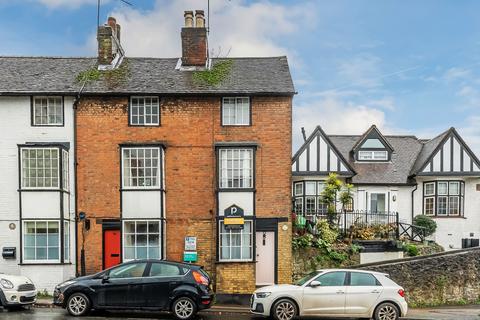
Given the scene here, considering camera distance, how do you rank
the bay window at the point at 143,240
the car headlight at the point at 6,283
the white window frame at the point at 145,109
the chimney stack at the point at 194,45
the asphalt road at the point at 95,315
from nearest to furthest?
the asphalt road at the point at 95,315 < the car headlight at the point at 6,283 < the bay window at the point at 143,240 < the white window frame at the point at 145,109 < the chimney stack at the point at 194,45

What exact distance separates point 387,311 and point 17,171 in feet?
45.2

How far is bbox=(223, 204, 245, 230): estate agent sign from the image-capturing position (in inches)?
A: 749

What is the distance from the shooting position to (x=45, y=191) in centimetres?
1886

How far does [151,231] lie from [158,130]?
3817mm

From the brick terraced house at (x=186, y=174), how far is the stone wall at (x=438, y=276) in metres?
4.29

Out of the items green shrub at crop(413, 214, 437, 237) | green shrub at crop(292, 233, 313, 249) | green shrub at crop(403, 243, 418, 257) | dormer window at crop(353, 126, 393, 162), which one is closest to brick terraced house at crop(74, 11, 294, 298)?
green shrub at crop(292, 233, 313, 249)

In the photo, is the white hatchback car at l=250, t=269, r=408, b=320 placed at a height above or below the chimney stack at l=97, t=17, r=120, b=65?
below

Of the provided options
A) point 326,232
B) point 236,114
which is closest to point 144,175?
point 236,114

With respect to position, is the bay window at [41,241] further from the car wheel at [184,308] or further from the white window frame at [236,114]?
the white window frame at [236,114]

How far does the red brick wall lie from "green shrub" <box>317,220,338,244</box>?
268 centimetres

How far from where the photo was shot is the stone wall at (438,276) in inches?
757

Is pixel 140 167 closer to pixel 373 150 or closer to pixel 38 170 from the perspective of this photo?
pixel 38 170

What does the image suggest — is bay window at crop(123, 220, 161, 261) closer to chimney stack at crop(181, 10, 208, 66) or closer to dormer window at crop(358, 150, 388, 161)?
chimney stack at crop(181, 10, 208, 66)

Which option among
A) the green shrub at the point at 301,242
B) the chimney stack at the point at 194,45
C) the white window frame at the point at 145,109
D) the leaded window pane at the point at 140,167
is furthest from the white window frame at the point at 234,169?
the chimney stack at the point at 194,45
